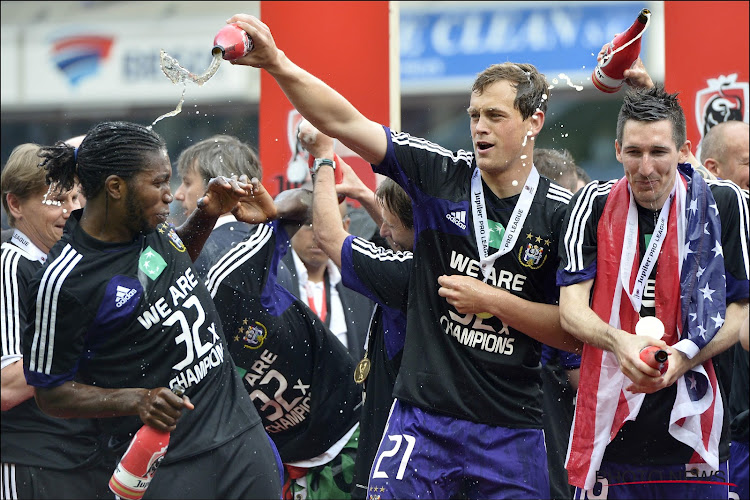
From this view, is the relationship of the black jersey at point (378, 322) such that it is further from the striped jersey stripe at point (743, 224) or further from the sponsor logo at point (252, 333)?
the striped jersey stripe at point (743, 224)

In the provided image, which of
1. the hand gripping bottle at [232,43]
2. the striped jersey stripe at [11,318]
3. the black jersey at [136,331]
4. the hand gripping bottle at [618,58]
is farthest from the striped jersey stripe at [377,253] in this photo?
the striped jersey stripe at [11,318]

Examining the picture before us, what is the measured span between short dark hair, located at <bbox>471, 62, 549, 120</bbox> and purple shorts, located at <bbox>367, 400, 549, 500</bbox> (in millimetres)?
1336

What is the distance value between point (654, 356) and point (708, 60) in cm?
426

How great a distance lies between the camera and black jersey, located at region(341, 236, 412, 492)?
A: 15.4ft

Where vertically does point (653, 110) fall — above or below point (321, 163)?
above

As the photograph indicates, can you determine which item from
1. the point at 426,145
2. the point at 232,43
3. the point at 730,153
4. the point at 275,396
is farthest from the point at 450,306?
the point at 730,153

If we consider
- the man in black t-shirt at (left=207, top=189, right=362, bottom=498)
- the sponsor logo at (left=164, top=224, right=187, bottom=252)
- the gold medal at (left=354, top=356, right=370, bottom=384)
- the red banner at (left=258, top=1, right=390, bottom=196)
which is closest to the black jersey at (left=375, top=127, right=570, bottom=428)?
the gold medal at (left=354, top=356, right=370, bottom=384)

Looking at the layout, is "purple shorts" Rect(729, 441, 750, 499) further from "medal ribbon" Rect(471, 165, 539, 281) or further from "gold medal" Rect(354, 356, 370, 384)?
"medal ribbon" Rect(471, 165, 539, 281)

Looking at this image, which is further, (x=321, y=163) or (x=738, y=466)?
(x=738, y=466)

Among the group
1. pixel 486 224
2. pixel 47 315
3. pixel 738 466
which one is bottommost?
pixel 738 466

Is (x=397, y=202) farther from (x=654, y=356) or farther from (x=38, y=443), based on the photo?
(x=38, y=443)

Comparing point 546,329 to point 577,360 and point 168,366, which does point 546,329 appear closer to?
point 577,360

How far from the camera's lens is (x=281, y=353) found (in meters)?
5.59

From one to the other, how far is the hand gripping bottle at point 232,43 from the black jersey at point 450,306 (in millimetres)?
786
